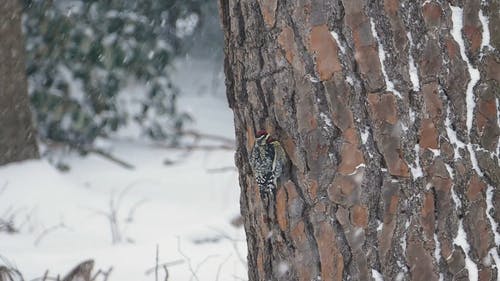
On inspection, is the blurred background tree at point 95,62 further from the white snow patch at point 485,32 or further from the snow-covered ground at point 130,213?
the white snow patch at point 485,32

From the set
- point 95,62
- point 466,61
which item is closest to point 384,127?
point 466,61

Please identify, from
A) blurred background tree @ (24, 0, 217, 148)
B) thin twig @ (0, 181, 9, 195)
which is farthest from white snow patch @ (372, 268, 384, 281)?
blurred background tree @ (24, 0, 217, 148)

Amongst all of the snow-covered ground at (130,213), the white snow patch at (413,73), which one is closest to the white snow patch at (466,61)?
the white snow patch at (413,73)

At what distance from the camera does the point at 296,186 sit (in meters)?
2.14

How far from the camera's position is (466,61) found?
6.71 ft

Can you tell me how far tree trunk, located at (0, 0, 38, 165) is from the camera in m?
5.68

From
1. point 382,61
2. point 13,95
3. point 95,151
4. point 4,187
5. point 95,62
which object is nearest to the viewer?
point 382,61

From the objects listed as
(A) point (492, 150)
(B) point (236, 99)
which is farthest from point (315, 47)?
(A) point (492, 150)

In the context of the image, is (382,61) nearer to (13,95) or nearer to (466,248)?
(466,248)

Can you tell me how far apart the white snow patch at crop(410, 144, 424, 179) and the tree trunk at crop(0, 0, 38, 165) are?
400 cm

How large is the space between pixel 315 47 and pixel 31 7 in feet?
16.0

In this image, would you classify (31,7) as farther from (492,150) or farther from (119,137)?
(492,150)

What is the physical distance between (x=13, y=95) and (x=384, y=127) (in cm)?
413

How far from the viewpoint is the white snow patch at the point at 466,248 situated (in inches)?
82.0
